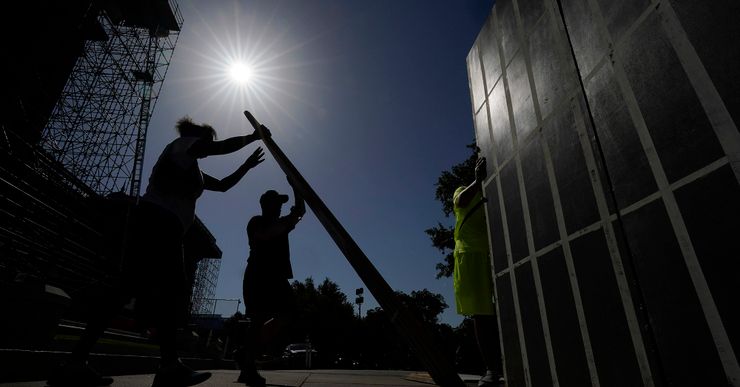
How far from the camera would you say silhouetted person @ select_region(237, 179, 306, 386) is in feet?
9.13

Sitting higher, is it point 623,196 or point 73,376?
point 623,196

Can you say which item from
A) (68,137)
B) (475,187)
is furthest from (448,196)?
(68,137)

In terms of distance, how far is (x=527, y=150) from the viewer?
223cm

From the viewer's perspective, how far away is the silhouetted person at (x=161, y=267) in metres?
1.84

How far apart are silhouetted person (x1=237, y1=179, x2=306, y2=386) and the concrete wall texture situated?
6.00ft

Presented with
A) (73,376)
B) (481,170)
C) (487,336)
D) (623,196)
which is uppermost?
(481,170)

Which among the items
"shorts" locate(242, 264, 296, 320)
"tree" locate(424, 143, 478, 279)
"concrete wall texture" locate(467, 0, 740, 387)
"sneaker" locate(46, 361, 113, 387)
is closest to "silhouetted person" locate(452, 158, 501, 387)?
"concrete wall texture" locate(467, 0, 740, 387)

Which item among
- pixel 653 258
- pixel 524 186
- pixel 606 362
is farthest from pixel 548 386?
pixel 524 186

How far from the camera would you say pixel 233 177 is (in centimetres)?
303

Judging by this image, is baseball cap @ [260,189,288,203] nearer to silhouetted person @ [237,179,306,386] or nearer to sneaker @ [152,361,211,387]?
silhouetted person @ [237,179,306,386]

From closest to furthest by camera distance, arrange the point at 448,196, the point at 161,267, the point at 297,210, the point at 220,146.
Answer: the point at 161,267, the point at 220,146, the point at 297,210, the point at 448,196

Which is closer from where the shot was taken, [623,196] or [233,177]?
[623,196]

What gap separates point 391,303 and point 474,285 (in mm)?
1347

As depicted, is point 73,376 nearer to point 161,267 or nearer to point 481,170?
point 161,267
